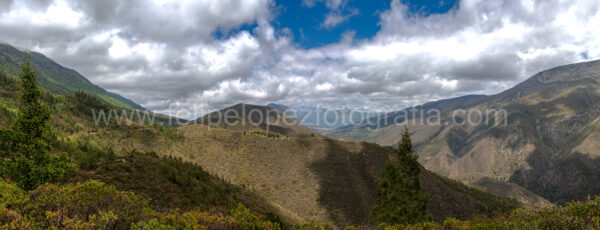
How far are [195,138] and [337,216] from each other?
50.1m

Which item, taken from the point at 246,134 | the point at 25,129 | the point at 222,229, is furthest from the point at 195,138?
the point at 222,229

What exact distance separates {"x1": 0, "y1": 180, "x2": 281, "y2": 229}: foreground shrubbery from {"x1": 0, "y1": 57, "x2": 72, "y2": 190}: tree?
29.8 ft

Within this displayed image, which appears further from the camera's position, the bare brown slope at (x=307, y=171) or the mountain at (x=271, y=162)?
the bare brown slope at (x=307, y=171)

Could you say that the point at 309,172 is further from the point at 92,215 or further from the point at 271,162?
the point at 92,215

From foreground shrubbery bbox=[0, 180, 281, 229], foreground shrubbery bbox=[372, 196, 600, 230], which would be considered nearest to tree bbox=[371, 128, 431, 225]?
foreground shrubbery bbox=[372, 196, 600, 230]

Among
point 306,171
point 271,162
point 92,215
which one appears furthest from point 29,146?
point 271,162

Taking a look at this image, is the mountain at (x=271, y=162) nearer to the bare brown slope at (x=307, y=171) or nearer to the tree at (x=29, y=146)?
the bare brown slope at (x=307, y=171)

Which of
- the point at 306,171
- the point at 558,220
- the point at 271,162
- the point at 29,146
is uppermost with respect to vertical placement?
the point at 29,146

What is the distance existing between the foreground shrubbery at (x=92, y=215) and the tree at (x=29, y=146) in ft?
29.8

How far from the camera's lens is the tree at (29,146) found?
52.3 ft

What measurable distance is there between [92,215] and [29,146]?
14347 mm

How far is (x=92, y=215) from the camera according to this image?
7.97 meters

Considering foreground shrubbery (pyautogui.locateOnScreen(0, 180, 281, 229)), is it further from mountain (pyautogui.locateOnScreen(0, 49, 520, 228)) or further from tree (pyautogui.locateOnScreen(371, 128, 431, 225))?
tree (pyautogui.locateOnScreen(371, 128, 431, 225))

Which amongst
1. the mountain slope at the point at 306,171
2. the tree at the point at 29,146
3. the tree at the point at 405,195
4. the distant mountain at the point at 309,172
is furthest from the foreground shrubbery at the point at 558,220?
the distant mountain at the point at 309,172
